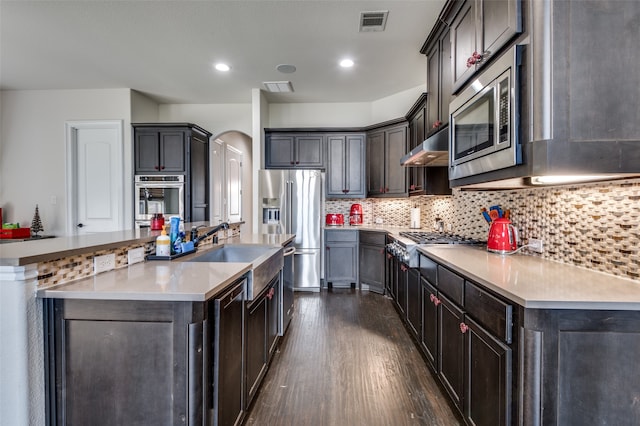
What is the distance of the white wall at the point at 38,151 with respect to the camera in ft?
14.9

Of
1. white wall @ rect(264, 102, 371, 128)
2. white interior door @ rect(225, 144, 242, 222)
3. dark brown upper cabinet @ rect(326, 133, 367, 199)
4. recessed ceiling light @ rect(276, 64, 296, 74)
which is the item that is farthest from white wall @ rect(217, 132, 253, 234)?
recessed ceiling light @ rect(276, 64, 296, 74)

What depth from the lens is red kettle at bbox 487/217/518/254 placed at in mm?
2039

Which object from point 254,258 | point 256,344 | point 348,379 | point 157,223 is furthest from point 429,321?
point 157,223

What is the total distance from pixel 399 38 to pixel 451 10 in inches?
31.2

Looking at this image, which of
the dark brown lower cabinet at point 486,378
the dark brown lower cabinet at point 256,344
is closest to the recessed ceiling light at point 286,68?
Answer: the dark brown lower cabinet at point 256,344

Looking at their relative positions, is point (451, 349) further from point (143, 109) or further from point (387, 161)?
point (143, 109)

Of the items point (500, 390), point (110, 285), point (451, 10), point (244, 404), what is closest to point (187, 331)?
point (110, 285)

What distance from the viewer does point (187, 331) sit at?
3.78 feet

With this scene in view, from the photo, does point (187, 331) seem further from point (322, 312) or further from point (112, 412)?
point (322, 312)

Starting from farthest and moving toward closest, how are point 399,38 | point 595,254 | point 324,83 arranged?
point 324,83, point 399,38, point 595,254

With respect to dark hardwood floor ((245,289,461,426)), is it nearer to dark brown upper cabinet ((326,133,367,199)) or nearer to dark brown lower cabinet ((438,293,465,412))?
dark brown lower cabinet ((438,293,465,412))

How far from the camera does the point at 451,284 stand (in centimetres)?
177

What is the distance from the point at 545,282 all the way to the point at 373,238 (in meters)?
2.94

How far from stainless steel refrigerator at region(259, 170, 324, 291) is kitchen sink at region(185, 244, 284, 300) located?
188cm
